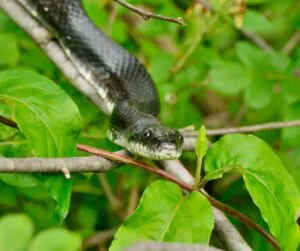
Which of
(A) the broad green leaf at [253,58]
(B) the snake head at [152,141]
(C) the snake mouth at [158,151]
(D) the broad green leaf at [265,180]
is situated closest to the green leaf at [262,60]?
(A) the broad green leaf at [253,58]

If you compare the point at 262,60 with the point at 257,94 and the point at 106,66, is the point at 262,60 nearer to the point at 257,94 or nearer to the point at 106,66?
the point at 257,94

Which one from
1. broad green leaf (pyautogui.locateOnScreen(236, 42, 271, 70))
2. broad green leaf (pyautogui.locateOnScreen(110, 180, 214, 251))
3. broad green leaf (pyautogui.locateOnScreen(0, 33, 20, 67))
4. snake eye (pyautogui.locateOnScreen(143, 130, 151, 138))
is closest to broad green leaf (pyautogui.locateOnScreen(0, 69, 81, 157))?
broad green leaf (pyautogui.locateOnScreen(110, 180, 214, 251))

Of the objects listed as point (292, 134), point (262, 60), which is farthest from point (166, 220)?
point (262, 60)

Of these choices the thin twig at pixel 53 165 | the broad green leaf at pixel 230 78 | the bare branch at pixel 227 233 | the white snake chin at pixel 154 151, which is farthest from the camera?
the broad green leaf at pixel 230 78

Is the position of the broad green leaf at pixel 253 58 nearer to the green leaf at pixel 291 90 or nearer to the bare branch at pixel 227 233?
the green leaf at pixel 291 90

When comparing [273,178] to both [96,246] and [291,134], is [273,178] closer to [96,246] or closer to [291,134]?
[291,134]

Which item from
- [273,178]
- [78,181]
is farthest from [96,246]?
[273,178]
